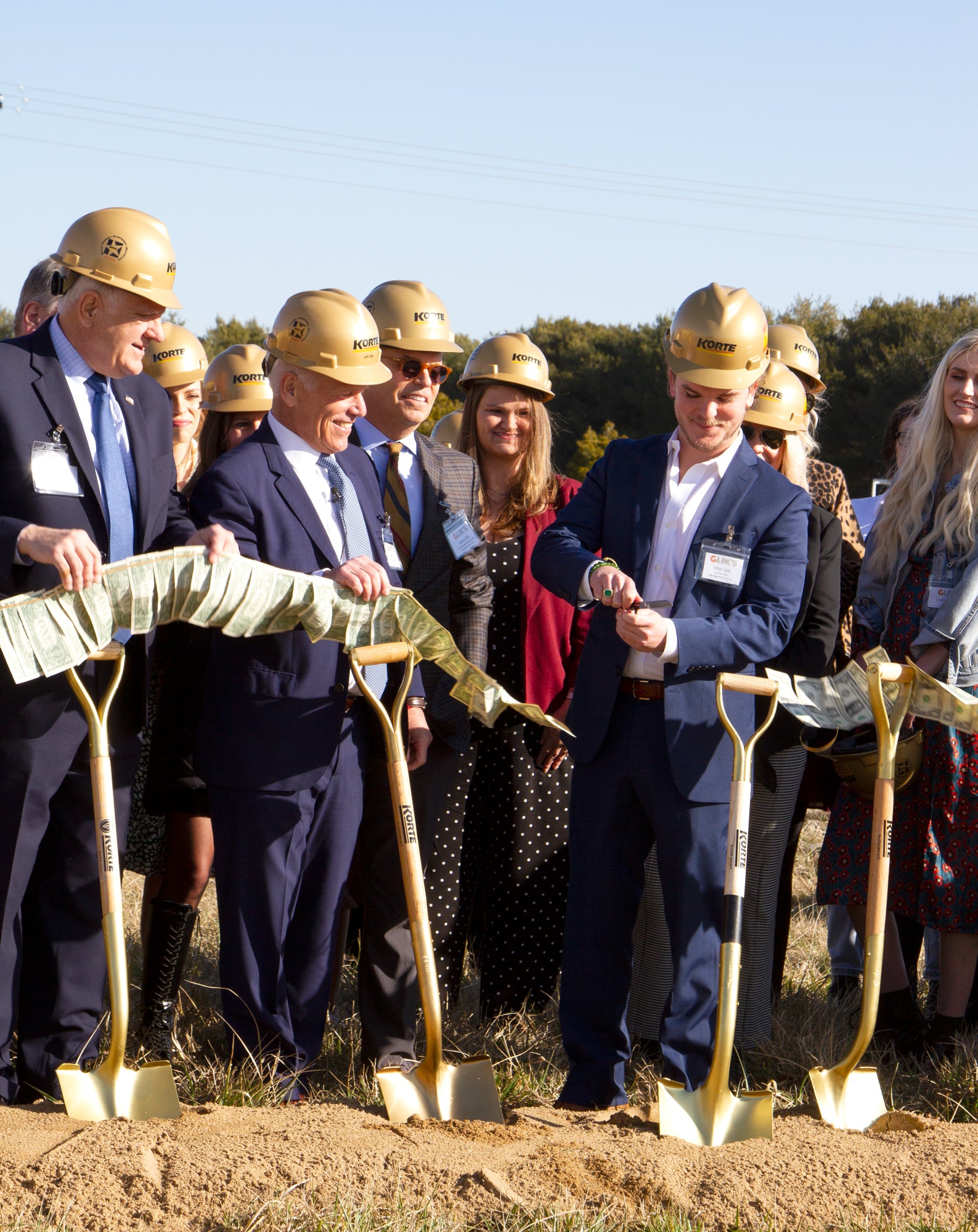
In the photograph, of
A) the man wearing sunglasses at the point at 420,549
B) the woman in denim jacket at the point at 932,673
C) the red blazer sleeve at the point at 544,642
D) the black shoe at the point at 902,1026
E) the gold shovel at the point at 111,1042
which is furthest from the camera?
the red blazer sleeve at the point at 544,642

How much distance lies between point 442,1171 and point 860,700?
74.9 inches

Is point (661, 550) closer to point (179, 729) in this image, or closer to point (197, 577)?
point (197, 577)

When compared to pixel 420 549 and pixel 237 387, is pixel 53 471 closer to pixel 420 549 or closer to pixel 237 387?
pixel 420 549

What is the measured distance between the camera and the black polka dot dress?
5.19 meters

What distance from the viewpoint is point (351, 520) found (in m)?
4.25

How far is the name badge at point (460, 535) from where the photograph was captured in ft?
15.4

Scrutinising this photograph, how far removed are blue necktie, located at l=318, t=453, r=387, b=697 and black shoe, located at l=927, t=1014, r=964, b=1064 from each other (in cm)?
235

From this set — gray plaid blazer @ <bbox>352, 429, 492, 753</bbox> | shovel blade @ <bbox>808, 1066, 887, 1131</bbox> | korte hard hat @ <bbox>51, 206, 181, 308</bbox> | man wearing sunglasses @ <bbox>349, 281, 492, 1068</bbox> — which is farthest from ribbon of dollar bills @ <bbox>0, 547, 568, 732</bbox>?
shovel blade @ <bbox>808, 1066, 887, 1131</bbox>

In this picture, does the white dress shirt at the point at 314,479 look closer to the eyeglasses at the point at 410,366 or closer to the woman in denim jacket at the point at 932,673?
the eyeglasses at the point at 410,366

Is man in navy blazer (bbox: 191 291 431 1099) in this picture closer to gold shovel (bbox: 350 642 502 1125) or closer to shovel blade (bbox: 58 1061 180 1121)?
gold shovel (bbox: 350 642 502 1125)

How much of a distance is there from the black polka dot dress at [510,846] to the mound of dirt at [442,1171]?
161cm

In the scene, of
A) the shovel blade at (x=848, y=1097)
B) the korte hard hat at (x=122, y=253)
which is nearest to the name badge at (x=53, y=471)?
the korte hard hat at (x=122, y=253)

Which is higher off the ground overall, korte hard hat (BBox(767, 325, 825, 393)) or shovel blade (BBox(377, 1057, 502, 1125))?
korte hard hat (BBox(767, 325, 825, 393))

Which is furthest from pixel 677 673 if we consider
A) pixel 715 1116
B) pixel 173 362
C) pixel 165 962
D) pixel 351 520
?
pixel 173 362
